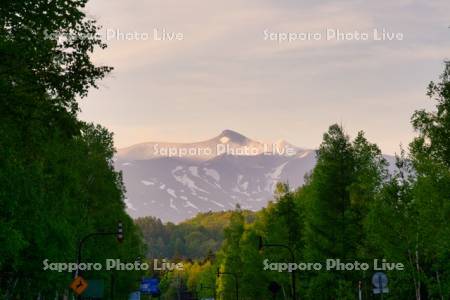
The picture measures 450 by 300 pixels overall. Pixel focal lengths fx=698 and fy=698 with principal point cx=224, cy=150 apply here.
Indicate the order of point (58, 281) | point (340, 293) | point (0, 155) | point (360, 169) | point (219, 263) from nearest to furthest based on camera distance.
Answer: point (0, 155) → point (58, 281) → point (340, 293) → point (360, 169) → point (219, 263)

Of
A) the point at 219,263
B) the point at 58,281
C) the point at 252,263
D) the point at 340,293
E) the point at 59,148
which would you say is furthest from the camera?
the point at 219,263

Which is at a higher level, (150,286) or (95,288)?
(150,286)

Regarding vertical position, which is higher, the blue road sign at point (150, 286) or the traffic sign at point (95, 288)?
the blue road sign at point (150, 286)

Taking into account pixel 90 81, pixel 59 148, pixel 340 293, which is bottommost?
pixel 340 293

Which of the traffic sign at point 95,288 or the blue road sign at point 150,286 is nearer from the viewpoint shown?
the traffic sign at point 95,288

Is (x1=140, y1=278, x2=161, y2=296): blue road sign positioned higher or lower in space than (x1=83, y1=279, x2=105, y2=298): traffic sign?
higher

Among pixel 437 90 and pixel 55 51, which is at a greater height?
pixel 437 90

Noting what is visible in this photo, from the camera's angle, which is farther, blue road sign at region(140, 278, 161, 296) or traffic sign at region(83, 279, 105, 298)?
blue road sign at region(140, 278, 161, 296)

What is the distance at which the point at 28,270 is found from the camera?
3816 centimetres

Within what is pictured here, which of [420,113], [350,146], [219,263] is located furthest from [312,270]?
[219,263]

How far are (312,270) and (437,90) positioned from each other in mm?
22214

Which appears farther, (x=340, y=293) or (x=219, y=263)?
(x=219, y=263)

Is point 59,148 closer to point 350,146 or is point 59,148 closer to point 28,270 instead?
point 28,270

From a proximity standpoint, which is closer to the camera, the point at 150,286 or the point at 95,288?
the point at 95,288
